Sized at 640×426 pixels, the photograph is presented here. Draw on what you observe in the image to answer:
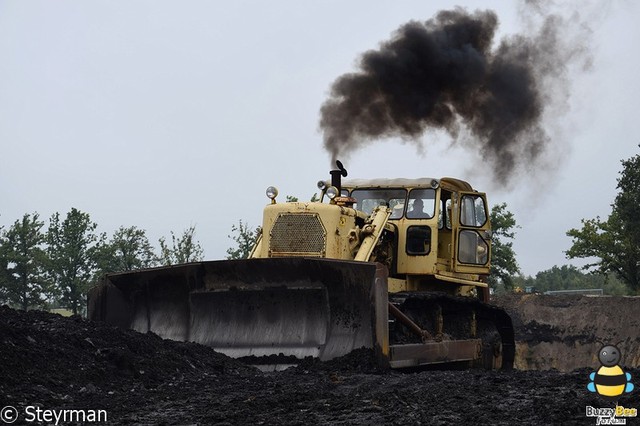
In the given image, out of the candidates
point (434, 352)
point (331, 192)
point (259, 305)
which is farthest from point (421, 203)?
point (259, 305)

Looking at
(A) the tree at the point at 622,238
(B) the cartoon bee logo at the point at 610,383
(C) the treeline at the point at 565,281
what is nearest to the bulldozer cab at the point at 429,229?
(B) the cartoon bee logo at the point at 610,383

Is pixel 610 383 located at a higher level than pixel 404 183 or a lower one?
lower

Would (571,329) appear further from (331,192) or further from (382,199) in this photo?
(331,192)

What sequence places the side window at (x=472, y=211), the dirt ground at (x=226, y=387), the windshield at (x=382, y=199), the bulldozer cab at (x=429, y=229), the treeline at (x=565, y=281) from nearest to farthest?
the dirt ground at (x=226, y=387) → the bulldozer cab at (x=429, y=229) → the windshield at (x=382, y=199) → the side window at (x=472, y=211) → the treeline at (x=565, y=281)

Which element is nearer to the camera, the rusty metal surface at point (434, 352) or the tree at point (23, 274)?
the rusty metal surface at point (434, 352)

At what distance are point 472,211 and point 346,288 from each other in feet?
14.2

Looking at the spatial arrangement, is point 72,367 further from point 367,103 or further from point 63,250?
point 63,250

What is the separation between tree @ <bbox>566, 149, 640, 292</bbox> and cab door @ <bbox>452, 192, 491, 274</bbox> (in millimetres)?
20808

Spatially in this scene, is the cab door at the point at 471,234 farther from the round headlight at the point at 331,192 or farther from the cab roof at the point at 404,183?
the round headlight at the point at 331,192

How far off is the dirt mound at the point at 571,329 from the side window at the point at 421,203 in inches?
527

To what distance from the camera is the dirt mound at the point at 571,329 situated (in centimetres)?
2758

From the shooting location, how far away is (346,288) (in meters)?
12.5

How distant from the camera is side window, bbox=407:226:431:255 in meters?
15.1

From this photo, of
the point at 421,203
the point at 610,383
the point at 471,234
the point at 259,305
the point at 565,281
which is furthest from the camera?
the point at 565,281
